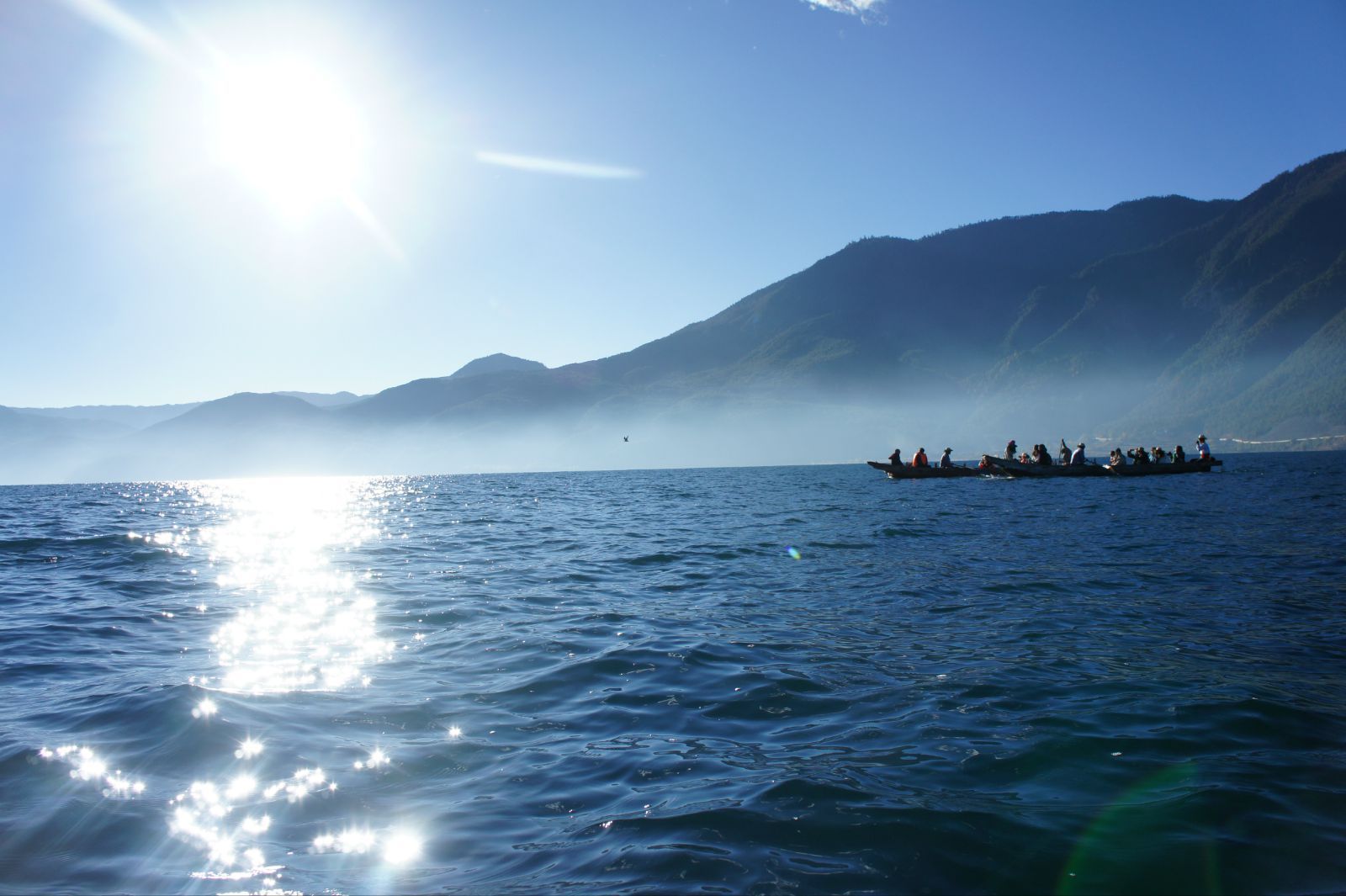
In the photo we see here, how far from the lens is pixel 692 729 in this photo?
23.6 ft

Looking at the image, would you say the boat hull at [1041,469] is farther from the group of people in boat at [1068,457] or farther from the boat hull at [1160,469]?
the boat hull at [1160,469]

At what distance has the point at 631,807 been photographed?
215 inches

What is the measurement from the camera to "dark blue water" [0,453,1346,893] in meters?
4.80

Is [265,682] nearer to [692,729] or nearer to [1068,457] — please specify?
[692,729]

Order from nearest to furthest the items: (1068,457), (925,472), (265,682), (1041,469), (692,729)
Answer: (692,729) → (265,682) → (1041,469) → (925,472) → (1068,457)

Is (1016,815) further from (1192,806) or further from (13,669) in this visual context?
(13,669)

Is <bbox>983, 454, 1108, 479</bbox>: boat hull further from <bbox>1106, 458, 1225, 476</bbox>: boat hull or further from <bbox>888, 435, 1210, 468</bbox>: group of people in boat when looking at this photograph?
<bbox>1106, 458, 1225, 476</bbox>: boat hull

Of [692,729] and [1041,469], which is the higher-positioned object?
[1041,469]

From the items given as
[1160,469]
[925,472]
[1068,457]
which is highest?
[1068,457]

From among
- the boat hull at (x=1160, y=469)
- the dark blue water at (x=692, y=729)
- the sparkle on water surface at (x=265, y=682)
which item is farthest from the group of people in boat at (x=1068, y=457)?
the sparkle on water surface at (x=265, y=682)

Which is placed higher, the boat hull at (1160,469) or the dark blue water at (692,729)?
the boat hull at (1160,469)

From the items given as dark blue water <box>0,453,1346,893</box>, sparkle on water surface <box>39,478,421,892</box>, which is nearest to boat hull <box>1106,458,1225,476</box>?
dark blue water <box>0,453,1346,893</box>

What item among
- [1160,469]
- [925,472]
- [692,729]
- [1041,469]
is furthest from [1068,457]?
[692,729]

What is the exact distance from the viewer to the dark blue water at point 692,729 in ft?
15.8
